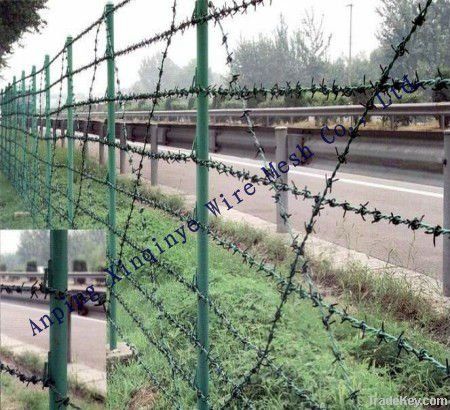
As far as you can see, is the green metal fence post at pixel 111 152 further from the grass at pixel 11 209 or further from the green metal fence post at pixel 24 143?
the green metal fence post at pixel 24 143

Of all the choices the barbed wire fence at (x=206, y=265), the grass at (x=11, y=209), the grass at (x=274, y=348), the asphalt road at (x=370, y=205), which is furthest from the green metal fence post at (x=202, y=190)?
the grass at (x=11, y=209)

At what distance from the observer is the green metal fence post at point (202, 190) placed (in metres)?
3.17

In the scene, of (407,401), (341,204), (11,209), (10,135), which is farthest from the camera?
(10,135)

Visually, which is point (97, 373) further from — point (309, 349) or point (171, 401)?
point (309, 349)

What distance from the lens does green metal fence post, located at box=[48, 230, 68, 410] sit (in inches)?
125

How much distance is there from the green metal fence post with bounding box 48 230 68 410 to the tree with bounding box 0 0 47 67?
87.5ft

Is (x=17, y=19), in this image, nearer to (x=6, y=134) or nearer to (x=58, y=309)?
(x=6, y=134)

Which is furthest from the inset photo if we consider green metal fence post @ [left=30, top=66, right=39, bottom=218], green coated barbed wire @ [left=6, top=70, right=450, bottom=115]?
green metal fence post @ [left=30, top=66, right=39, bottom=218]

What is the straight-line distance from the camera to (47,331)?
327 cm

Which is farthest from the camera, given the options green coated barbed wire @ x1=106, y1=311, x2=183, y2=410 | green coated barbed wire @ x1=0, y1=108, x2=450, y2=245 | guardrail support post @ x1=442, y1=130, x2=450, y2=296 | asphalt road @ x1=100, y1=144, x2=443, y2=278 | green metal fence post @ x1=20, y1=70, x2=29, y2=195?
green metal fence post @ x1=20, y1=70, x2=29, y2=195

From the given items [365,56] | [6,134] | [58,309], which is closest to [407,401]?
[58,309]

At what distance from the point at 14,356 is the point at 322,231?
419 centimetres

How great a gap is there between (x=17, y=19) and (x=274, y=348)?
90.7 ft

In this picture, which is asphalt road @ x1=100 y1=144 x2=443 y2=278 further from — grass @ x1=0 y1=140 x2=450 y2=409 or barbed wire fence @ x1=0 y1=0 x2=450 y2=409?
barbed wire fence @ x1=0 y1=0 x2=450 y2=409
